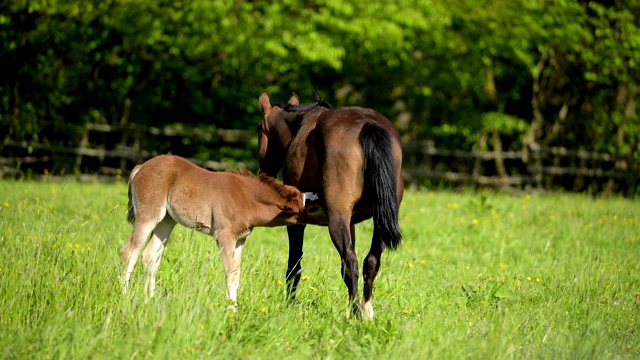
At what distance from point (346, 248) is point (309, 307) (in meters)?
0.51

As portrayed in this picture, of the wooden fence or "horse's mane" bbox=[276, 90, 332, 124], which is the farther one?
the wooden fence

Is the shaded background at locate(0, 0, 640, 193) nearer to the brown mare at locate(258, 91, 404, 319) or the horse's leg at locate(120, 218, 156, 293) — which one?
the brown mare at locate(258, 91, 404, 319)

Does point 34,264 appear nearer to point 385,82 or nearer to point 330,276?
point 330,276

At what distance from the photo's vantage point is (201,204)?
608 cm

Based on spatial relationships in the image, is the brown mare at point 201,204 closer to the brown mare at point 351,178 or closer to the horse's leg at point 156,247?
the horse's leg at point 156,247

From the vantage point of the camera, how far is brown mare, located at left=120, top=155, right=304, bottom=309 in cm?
604

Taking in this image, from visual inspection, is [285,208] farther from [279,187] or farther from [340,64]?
[340,64]

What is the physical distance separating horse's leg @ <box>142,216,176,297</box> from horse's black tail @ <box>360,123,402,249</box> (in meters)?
1.59

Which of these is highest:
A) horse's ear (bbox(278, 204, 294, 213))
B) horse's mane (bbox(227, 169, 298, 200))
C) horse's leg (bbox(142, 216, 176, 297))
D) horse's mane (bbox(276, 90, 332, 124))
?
horse's mane (bbox(276, 90, 332, 124))

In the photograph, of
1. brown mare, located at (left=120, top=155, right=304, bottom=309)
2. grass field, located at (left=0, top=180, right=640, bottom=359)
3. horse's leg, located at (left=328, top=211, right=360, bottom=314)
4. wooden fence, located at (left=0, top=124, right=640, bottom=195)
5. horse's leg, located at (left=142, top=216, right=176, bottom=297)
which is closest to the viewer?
grass field, located at (left=0, top=180, right=640, bottom=359)

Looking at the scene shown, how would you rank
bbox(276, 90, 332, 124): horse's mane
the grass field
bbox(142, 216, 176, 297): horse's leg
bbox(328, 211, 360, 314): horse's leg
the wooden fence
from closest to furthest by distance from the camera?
the grass field, bbox(328, 211, 360, 314): horse's leg, bbox(142, 216, 176, 297): horse's leg, bbox(276, 90, 332, 124): horse's mane, the wooden fence

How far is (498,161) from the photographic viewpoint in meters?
21.9

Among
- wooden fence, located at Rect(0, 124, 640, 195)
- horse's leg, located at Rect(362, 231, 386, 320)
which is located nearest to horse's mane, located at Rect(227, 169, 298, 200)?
horse's leg, located at Rect(362, 231, 386, 320)

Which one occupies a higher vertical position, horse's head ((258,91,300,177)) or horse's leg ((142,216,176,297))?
horse's head ((258,91,300,177))
